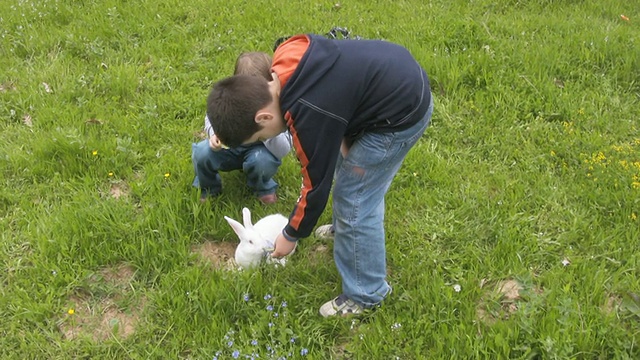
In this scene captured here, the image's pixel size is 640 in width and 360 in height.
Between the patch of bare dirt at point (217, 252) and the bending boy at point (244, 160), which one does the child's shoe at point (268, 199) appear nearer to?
the bending boy at point (244, 160)

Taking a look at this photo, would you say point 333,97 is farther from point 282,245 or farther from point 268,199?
point 268,199

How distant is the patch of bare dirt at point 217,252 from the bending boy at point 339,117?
644 mm

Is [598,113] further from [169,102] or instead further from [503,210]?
[169,102]

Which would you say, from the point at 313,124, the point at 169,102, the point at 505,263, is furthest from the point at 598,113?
the point at 169,102

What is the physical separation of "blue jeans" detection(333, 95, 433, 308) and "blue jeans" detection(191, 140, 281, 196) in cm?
73

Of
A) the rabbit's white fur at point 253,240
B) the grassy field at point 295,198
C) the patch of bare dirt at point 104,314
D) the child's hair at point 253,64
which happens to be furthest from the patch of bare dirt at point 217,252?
the child's hair at point 253,64

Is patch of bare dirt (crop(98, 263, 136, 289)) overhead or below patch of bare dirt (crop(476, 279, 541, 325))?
overhead

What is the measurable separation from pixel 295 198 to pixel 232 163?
1.53ft

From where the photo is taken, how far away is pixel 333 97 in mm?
2102

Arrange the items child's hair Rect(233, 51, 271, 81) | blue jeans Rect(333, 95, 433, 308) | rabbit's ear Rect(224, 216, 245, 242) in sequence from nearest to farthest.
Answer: blue jeans Rect(333, 95, 433, 308)
rabbit's ear Rect(224, 216, 245, 242)
child's hair Rect(233, 51, 271, 81)

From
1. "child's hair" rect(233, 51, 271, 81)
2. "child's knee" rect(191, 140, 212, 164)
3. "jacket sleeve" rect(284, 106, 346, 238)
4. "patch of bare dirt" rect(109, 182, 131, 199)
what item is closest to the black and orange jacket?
"jacket sleeve" rect(284, 106, 346, 238)

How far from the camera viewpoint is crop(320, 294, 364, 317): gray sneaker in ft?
8.98

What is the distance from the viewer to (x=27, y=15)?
5.29m

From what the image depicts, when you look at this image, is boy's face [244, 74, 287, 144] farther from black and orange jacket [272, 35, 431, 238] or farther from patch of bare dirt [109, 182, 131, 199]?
patch of bare dirt [109, 182, 131, 199]
